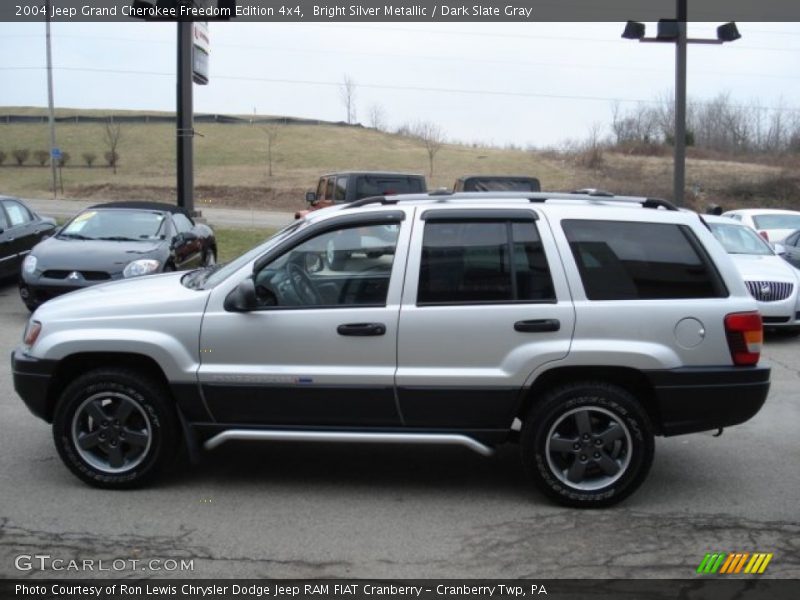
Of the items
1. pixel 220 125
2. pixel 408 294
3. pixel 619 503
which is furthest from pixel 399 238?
pixel 220 125

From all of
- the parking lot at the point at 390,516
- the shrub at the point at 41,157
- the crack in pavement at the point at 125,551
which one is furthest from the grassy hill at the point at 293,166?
the crack in pavement at the point at 125,551

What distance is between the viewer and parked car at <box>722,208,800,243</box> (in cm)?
1719

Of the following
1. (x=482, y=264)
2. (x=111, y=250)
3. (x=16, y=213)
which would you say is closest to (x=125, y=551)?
(x=482, y=264)

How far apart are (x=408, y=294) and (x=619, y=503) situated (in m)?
1.80

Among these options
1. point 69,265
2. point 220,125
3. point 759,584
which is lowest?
point 759,584

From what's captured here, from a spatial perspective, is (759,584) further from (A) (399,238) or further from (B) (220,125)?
(B) (220,125)

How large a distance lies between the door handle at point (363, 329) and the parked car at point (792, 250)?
9859 millimetres

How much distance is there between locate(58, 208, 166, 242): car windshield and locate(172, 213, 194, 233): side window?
0.81 ft

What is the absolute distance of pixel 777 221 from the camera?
695 inches

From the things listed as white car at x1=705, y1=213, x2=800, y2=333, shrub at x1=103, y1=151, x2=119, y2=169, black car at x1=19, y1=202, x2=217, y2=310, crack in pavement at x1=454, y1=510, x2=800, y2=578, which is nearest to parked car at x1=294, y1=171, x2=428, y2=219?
black car at x1=19, y1=202, x2=217, y2=310

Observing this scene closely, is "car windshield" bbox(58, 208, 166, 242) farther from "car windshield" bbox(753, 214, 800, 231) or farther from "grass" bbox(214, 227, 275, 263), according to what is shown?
"car windshield" bbox(753, 214, 800, 231)

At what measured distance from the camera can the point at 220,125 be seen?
255 ft

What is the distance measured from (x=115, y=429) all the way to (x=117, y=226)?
7.55 metres

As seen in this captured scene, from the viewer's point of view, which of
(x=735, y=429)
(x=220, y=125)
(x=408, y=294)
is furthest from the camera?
(x=220, y=125)
